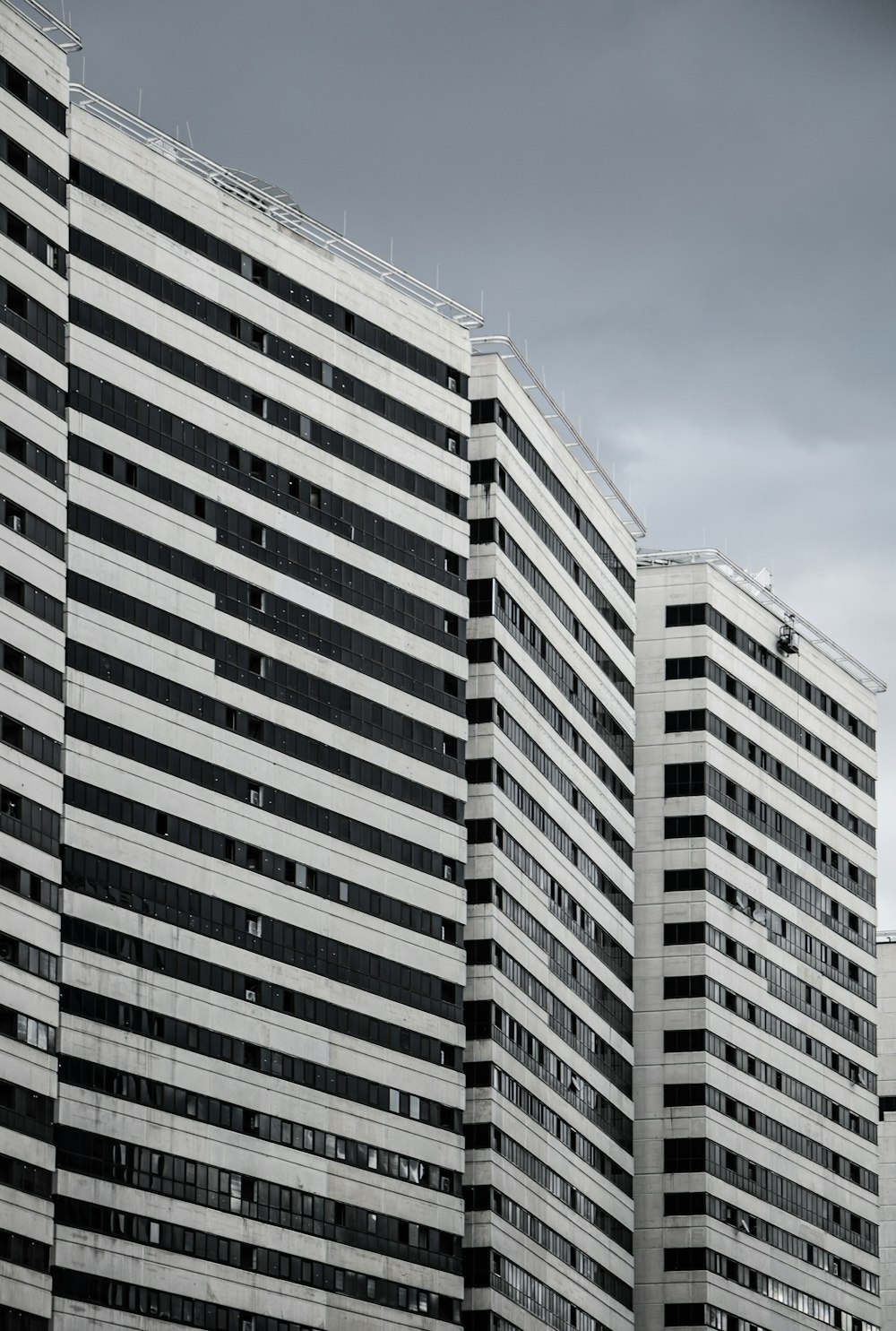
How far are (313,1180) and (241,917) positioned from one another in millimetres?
14614

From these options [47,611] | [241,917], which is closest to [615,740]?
[241,917]

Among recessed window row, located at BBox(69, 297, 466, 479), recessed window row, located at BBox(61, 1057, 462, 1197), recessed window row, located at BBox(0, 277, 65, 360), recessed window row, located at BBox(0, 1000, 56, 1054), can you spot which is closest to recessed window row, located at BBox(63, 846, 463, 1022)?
recessed window row, located at BBox(0, 1000, 56, 1054)

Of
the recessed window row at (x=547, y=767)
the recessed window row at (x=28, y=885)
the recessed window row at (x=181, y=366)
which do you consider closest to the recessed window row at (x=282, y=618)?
the recessed window row at (x=547, y=767)

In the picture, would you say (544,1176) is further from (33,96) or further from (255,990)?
(33,96)

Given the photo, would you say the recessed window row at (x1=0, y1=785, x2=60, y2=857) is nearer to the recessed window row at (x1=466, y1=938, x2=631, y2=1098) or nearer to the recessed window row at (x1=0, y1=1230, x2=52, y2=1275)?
the recessed window row at (x1=0, y1=1230, x2=52, y2=1275)

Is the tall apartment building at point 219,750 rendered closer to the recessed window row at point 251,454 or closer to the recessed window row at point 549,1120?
the recessed window row at point 251,454

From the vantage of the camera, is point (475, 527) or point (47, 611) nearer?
point (47, 611)

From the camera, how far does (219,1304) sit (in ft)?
488

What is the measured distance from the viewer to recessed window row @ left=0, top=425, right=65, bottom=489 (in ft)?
470

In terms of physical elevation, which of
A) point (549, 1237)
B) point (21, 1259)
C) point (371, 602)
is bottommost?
point (21, 1259)

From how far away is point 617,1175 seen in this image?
190 m

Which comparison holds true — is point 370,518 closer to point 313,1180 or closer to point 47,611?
point 47,611

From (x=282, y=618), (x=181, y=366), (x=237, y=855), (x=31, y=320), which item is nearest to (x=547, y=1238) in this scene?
(x=237, y=855)

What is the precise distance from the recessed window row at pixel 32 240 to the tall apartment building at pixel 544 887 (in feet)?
118
